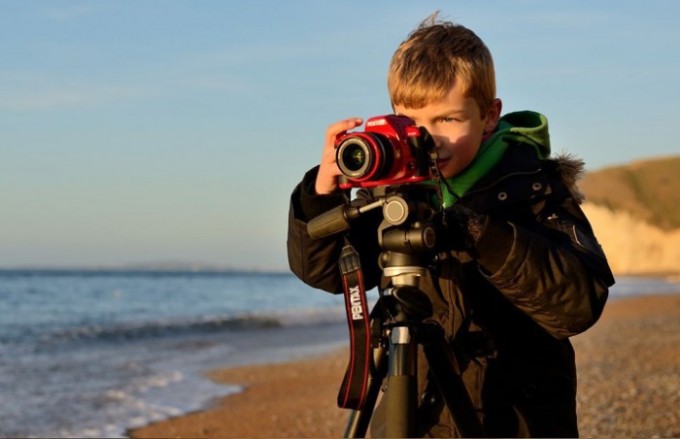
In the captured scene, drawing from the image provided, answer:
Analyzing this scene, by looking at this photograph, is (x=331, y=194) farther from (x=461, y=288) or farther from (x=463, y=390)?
(x=463, y=390)

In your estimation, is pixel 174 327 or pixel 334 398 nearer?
pixel 334 398

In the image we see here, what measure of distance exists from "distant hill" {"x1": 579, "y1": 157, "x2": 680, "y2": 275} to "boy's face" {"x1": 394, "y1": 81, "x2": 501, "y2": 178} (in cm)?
6298

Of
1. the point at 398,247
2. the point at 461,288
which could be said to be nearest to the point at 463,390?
the point at 461,288

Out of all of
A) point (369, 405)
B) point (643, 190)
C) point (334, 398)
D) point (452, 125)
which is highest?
point (643, 190)

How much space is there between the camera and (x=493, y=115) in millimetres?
2609

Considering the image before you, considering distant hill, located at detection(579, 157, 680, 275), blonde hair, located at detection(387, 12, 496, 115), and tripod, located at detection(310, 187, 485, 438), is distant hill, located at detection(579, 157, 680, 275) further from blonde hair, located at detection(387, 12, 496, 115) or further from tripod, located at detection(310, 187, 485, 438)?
tripod, located at detection(310, 187, 485, 438)

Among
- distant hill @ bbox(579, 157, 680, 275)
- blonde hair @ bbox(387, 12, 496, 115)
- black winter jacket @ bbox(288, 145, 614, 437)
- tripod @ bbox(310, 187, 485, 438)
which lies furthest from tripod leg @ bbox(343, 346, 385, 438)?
distant hill @ bbox(579, 157, 680, 275)

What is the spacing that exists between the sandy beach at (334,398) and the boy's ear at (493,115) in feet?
12.6

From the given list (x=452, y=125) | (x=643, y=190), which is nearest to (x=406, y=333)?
(x=452, y=125)

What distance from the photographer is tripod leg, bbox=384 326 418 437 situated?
2076mm

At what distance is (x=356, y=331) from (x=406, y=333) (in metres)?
0.14

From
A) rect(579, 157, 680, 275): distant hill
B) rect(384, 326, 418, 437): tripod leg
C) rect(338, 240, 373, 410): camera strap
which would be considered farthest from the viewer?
rect(579, 157, 680, 275): distant hill

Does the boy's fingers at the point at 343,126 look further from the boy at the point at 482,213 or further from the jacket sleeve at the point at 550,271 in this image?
the jacket sleeve at the point at 550,271

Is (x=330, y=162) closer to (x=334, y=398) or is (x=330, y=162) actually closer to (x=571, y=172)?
(x=571, y=172)
